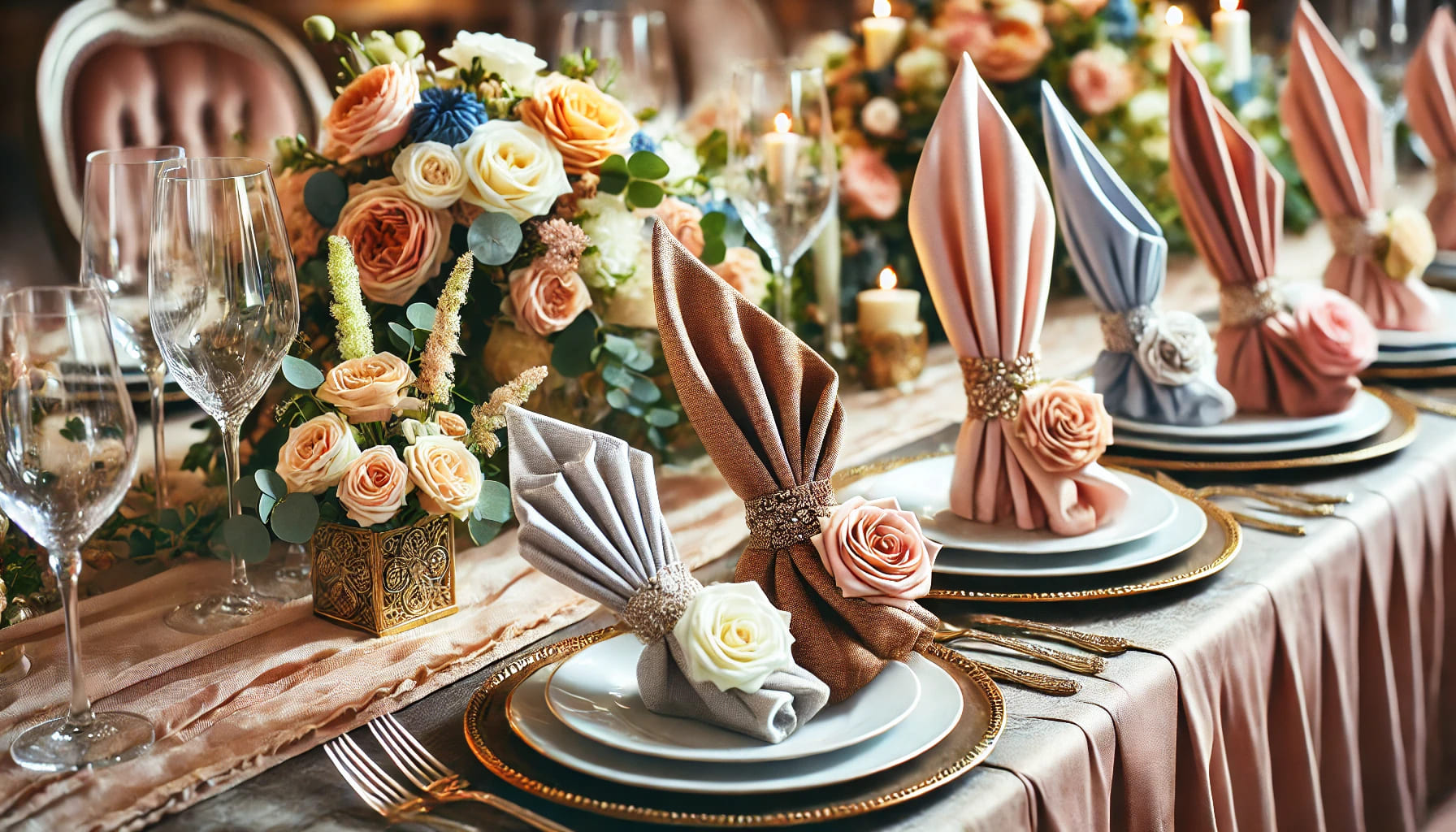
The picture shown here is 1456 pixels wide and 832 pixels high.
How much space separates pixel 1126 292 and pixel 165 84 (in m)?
1.40

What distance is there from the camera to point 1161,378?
4.34ft

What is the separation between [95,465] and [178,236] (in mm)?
198

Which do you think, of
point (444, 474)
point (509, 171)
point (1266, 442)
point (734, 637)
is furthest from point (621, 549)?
point (1266, 442)

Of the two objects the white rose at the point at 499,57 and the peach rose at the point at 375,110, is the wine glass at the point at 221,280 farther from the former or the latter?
the white rose at the point at 499,57

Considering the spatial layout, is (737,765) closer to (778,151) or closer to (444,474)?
(444,474)

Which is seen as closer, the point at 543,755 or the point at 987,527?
the point at 543,755

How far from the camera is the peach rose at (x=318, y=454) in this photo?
0.94 meters

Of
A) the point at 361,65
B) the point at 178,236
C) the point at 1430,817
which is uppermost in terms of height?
the point at 361,65

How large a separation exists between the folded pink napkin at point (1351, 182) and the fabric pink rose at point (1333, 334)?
12.1 inches

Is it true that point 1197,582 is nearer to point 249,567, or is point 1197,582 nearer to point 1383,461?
point 1383,461

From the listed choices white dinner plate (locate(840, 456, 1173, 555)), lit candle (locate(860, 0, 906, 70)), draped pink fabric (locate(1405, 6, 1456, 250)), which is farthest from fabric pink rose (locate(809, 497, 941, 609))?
draped pink fabric (locate(1405, 6, 1456, 250))

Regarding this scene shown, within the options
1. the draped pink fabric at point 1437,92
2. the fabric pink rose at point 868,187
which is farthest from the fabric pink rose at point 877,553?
the draped pink fabric at point 1437,92

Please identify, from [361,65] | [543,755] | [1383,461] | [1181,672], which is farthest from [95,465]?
[1383,461]

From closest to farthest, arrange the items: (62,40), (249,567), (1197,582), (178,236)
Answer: (178,236) < (1197,582) < (249,567) < (62,40)
